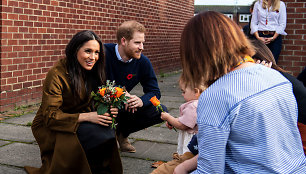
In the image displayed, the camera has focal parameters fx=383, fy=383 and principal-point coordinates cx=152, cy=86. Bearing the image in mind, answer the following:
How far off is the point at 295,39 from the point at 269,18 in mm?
982

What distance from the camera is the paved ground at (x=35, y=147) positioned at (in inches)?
158

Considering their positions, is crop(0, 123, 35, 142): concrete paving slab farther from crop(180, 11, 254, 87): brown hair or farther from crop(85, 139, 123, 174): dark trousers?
crop(180, 11, 254, 87): brown hair

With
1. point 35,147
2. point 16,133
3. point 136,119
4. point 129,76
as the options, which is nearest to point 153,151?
point 136,119

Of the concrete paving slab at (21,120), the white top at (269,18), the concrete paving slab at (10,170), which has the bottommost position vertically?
the concrete paving slab at (10,170)

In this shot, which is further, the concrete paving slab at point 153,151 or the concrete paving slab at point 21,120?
the concrete paving slab at point 21,120

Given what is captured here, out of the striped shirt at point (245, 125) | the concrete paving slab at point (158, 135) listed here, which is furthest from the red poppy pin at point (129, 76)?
the striped shirt at point (245, 125)

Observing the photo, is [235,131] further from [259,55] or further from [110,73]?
[110,73]

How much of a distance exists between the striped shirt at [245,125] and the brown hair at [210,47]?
0.20 ft

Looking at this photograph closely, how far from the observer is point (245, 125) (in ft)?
5.64

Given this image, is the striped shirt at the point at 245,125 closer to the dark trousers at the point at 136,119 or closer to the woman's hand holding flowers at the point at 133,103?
the woman's hand holding flowers at the point at 133,103

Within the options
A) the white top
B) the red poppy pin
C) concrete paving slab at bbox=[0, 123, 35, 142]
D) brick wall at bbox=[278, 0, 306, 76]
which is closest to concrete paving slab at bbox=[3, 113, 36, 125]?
concrete paving slab at bbox=[0, 123, 35, 142]

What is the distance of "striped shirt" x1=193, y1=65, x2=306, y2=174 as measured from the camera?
1709 mm

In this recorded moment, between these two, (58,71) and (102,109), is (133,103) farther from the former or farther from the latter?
(58,71)

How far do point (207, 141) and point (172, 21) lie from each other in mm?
13050
